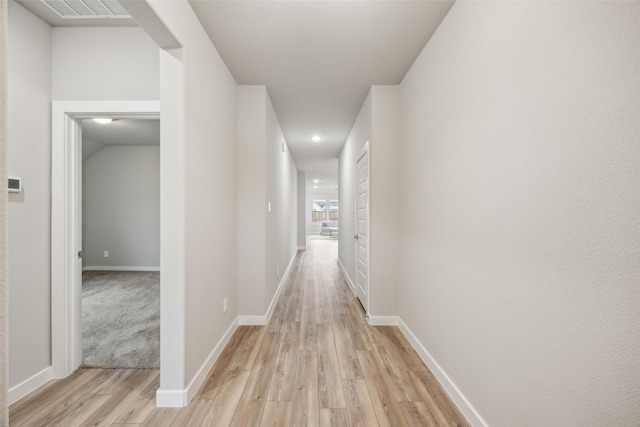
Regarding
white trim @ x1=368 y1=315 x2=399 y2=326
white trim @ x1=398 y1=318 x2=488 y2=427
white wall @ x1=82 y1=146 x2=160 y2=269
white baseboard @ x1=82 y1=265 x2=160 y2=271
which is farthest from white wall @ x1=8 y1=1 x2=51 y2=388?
white baseboard @ x1=82 y1=265 x2=160 y2=271

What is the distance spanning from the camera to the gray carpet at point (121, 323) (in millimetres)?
2164

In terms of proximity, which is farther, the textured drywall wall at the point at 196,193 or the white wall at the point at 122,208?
the white wall at the point at 122,208

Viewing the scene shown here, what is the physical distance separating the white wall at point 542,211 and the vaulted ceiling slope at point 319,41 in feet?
1.29

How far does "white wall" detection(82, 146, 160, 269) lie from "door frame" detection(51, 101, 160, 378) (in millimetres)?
3899

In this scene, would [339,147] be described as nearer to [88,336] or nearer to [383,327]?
[383,327]

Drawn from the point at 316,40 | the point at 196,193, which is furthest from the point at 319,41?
the point at 196,193

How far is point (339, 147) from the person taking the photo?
5.62 meters

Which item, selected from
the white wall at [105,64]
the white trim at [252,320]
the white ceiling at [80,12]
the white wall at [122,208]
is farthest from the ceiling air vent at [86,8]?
the white wall at [122,208]

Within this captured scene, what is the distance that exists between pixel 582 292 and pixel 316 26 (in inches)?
86.7

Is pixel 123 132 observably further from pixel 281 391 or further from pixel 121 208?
pixel 281 391

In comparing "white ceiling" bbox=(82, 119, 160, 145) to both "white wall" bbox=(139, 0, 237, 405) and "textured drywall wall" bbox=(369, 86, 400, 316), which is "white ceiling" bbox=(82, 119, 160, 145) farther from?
"textured drywall wall" bbox=(369, 86, 400, 316)

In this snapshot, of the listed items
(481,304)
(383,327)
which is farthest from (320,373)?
(481,304)

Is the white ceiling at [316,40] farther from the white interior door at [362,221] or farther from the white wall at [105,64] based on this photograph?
the white interior door at [362,221]

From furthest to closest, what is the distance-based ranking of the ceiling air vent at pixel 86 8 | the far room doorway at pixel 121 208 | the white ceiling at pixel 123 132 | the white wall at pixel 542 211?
the far room doorway at pixel 121 208
the white ceiling at pixel 123 132
the ceiling air vent at pixel 86 8
the white wall at pixel 542 211
